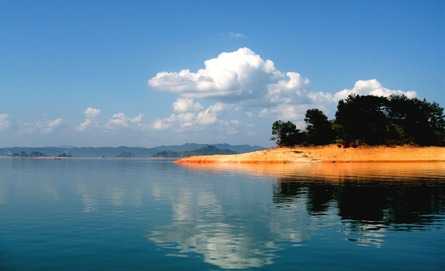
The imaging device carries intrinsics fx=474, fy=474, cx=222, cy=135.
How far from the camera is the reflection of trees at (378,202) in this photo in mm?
42781

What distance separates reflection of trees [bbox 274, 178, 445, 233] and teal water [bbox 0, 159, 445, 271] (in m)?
0.12

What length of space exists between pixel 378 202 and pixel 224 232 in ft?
83.9

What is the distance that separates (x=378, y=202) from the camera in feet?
179

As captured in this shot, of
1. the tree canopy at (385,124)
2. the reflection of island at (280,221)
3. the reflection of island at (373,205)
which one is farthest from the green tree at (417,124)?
the reflection of island at (280,221)

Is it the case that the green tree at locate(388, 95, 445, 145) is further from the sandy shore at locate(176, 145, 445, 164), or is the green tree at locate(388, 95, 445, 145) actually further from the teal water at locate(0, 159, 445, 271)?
the teal water at locate(0, 159, 445, 271)

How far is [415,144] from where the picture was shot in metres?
196

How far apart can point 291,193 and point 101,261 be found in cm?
4185

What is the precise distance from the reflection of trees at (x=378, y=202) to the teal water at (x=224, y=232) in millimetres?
117

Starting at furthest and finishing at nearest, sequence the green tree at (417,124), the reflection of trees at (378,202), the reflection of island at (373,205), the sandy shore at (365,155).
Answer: the green tree at (417,124) < the sandy shore at (365,155) < the reflection of trees at (378,202) < the reflection of island at (373,205)

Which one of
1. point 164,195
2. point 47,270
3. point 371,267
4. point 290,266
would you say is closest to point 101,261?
point 47,270

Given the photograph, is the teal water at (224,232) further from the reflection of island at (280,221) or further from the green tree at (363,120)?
the green tree at (363,120)

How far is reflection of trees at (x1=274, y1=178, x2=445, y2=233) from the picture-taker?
1684 inches

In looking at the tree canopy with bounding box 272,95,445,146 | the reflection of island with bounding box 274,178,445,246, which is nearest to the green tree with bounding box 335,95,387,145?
the tree canopy with bounding box 272,95,445,146

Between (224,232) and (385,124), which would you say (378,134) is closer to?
(385,124)
